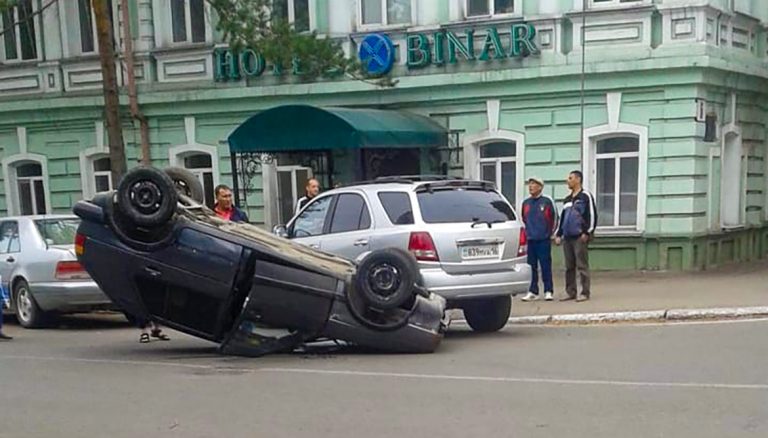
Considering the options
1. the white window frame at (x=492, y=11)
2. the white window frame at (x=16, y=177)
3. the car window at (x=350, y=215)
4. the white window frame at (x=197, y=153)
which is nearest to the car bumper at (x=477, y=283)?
the car window at (x=350, y=215)

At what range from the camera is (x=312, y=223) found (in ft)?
35.4

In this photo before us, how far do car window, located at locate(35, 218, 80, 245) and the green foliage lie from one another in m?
4.59

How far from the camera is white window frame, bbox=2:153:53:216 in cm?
2052

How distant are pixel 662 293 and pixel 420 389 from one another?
6.68 m

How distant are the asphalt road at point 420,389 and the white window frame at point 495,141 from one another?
20.6ft

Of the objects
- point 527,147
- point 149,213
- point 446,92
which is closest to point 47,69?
point 446,92

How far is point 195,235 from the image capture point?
8633 millimetres

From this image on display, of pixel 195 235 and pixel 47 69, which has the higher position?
pixel 47 69

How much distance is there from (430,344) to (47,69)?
14.7m

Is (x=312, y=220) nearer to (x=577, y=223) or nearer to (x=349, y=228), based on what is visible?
(x=349, y=228)

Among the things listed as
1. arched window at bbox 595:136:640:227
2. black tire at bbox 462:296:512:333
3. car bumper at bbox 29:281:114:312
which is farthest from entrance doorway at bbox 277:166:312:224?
black tire at bbox 462:296:512:333

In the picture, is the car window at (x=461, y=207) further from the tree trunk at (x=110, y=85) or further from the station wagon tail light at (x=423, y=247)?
the tree trunk at (x=110, y=85)

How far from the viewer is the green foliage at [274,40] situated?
15.3 m

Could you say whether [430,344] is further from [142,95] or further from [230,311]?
[142,95]
